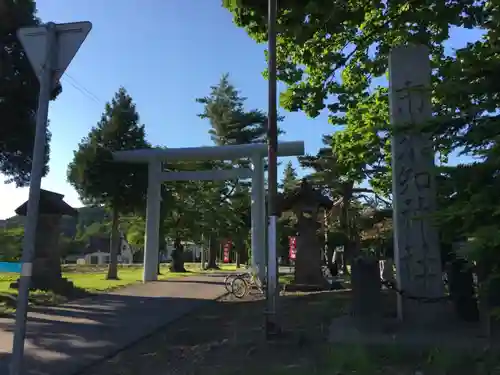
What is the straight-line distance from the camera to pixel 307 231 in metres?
20.0

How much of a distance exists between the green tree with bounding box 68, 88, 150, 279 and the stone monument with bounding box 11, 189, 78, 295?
7253 mm

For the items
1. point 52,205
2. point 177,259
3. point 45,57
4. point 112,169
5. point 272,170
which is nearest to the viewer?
point 45,57

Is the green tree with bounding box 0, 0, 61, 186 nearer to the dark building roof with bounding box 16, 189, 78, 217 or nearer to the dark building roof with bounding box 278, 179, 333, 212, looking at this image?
the dark building roof with bounding box 16, 189, 78, 217

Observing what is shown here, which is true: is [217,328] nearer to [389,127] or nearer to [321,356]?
[321,356]

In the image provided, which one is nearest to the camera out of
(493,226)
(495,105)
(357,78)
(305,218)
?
(493,226)

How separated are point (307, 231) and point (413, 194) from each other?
418 inches

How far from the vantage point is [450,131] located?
6258 millimetres

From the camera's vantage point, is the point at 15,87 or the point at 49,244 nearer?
the point at 15,87

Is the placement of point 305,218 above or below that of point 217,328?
above

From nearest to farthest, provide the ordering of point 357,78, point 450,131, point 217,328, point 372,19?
1. point 450,131
2. point 217,328
3. point 372,19
4. point 357,78

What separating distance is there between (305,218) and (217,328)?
10286 millimetres

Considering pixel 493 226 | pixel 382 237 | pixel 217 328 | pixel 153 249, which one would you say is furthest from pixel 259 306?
pixel 382 237

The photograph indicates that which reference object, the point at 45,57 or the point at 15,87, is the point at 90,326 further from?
the point at 45,57

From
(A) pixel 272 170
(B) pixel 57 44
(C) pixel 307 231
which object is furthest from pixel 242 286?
(B) pixel 57 44
